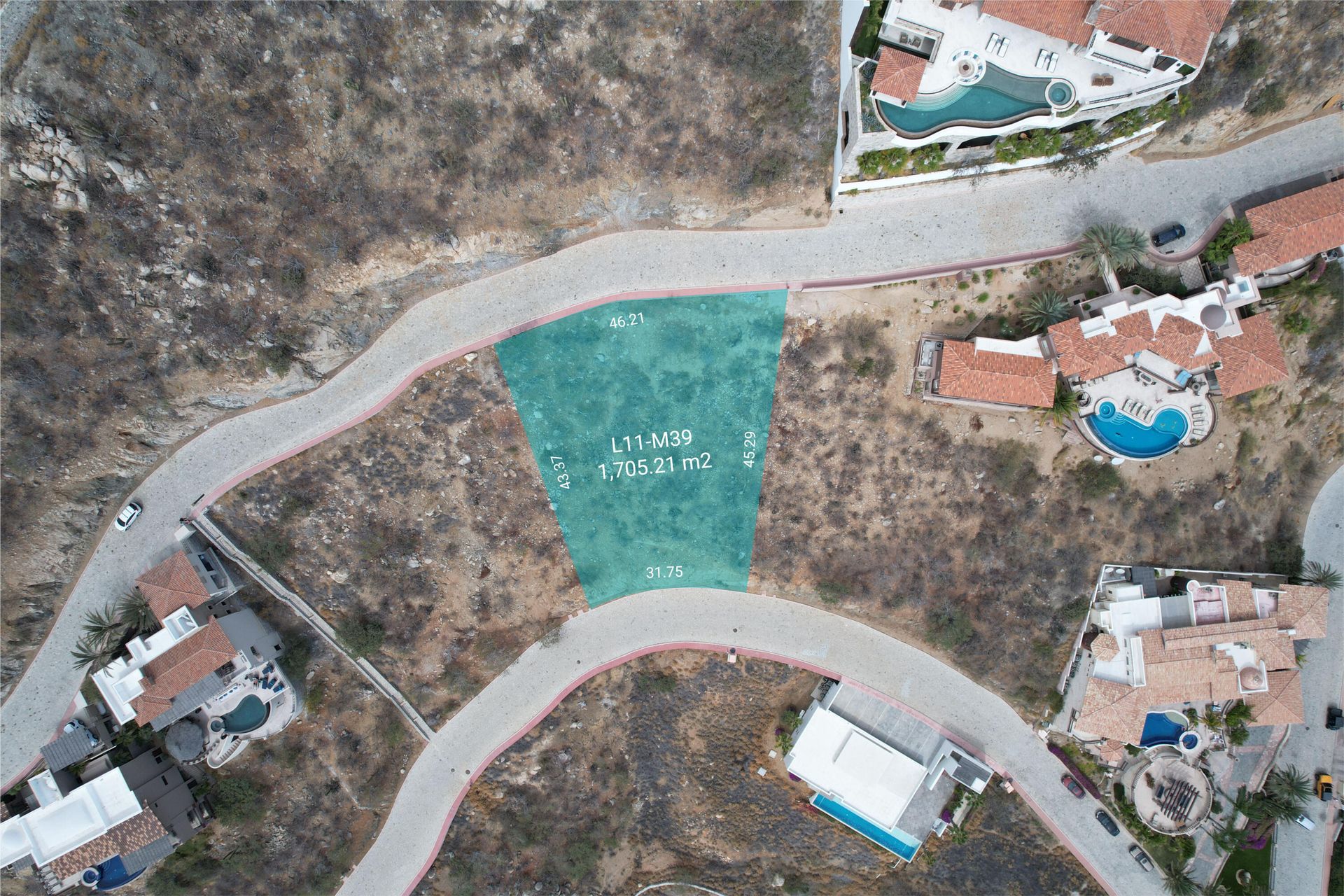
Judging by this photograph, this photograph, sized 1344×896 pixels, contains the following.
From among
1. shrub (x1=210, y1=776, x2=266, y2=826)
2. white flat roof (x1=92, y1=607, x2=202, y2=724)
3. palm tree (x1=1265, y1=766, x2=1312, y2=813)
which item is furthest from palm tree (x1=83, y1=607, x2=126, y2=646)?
palm tree (x1=1265, y1=766, x2=1312, y2=813)

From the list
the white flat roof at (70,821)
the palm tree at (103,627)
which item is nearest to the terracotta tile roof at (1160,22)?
the palm tree at (103,627)

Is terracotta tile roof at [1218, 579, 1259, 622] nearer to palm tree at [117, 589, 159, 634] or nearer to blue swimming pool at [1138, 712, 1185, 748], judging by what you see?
blue swimming pool at [1138, 712, 1185, 748]

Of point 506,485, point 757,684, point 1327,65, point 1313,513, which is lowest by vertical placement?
point 1313,513

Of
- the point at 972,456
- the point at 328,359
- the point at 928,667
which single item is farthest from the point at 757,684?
the point at 328,359

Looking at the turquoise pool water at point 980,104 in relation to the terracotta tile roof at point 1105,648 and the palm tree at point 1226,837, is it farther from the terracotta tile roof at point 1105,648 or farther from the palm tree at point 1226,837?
the palm tree at point 1226,837

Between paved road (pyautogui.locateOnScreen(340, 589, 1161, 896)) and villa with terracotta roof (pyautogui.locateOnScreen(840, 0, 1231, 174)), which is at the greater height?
villa with terracotta roof (pyautogui.locateOnScreen(840, 0, 1231, 174))

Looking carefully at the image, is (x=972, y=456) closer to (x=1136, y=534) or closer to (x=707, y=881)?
(x=1136, y=534)
